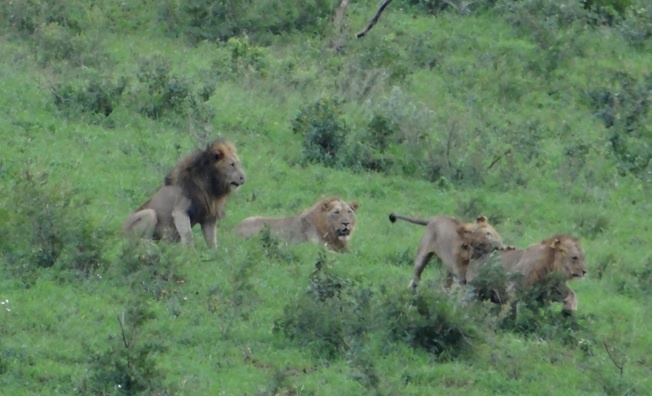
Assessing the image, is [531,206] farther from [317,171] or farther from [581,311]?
[581,311]

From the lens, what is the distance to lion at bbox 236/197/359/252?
15117 mm

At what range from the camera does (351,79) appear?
21359 millimetres

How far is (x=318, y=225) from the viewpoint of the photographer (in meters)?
15.3

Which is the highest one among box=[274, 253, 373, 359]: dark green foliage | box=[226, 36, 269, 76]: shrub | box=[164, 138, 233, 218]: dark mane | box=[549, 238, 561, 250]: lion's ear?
box=[549, 238, 561, 250]: lion's ear

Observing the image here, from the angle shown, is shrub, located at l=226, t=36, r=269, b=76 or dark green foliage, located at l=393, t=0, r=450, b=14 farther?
dark green foliage, located at l=393, t=0, r=450, b=14

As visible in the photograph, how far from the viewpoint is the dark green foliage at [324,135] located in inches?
711

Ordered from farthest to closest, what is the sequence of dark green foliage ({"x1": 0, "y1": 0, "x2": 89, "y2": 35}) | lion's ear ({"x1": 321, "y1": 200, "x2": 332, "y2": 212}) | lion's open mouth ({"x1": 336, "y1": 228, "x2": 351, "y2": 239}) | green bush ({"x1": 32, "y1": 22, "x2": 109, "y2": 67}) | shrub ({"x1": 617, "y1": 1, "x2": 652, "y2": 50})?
shrub ({"x1": 617, "y1": 1, "x2": 652, "y2": 50}), dark green foliage ({"x1": 0, "y1": 0, "x2": 89, "y2": 35}), green bush ({"x1": 32, "y1": 22, "x2": 109, "y2": 67}), lion's ear ({"x1": 321, "y1": 200, "x2": 332, "y2": 212}), lion's open mouth ({"x1": 336, "y1": 228, "x2": 351, "y2": 239})

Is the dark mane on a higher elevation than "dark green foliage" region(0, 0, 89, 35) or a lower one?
higher

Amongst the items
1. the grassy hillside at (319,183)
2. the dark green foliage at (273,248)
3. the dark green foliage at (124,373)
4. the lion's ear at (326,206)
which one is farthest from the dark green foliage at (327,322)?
the lion's ear at (326,206)

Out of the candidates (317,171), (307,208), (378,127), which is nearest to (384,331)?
(307,208)

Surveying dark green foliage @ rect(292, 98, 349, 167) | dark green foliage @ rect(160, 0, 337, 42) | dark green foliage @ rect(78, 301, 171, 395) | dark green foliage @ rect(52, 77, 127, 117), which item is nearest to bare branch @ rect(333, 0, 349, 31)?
dark green foliage @ rect(160, 0, 337, 42)

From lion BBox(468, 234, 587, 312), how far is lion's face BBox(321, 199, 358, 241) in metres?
2.66

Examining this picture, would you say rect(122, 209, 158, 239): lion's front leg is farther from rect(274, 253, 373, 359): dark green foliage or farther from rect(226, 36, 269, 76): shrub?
rect(226, 36, 269, 76): shrub

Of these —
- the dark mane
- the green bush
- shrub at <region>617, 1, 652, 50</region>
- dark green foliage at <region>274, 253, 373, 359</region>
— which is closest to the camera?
dark green foliage at <region>274, 253, 373, 359</region>
